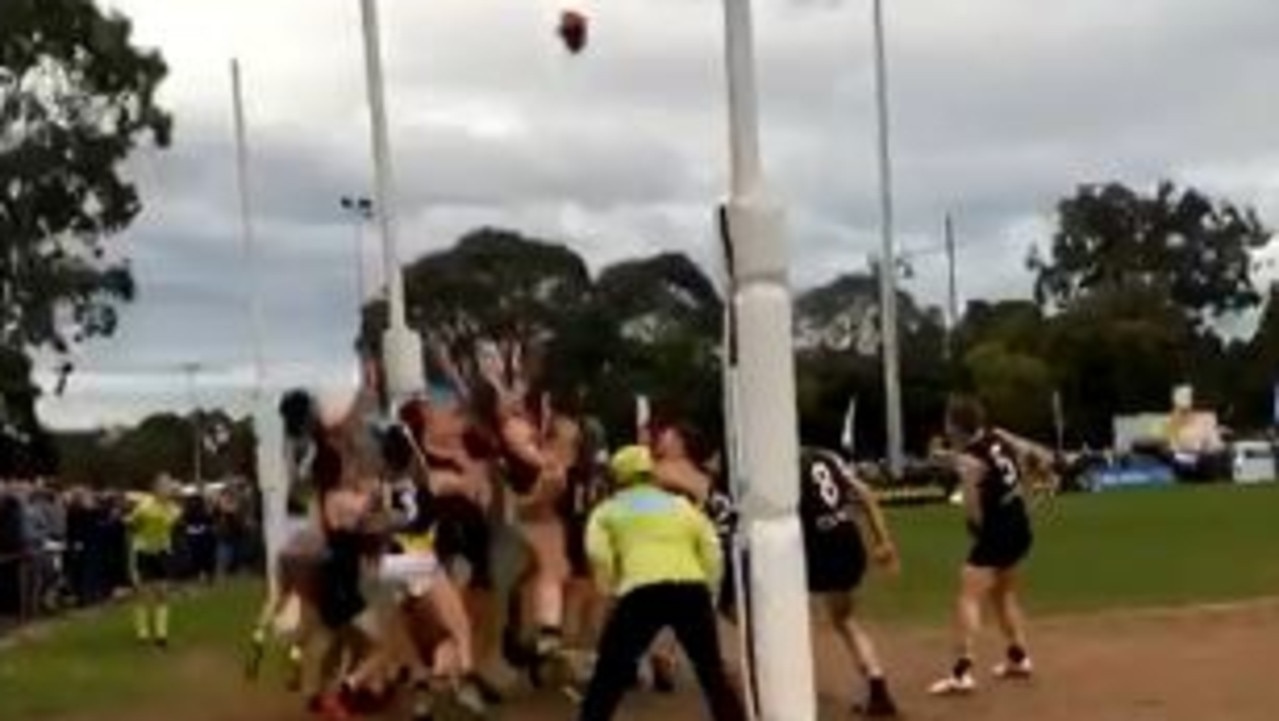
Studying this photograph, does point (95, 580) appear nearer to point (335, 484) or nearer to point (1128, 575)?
point (1128, 575)

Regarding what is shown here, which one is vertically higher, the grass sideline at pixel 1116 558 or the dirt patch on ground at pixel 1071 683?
the dirt patch on ground at pixel 1071 683

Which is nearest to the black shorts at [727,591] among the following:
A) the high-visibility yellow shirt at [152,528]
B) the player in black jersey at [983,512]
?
the player in black jersey at [983,512]

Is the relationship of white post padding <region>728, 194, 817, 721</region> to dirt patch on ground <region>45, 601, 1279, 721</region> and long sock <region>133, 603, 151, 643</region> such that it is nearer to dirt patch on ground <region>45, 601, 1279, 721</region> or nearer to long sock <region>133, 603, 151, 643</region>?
dirt patch on ground <region>45, 601, 1279, 721</region>

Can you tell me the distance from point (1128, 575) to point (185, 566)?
1997 cm

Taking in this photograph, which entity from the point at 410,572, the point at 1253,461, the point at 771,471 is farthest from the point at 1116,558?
the point at 1253,461

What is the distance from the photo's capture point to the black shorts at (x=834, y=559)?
16250 mm

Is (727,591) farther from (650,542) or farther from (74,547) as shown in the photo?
(74,547)

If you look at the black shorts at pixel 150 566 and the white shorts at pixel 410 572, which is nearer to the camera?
the white shorts at pixel 410 572

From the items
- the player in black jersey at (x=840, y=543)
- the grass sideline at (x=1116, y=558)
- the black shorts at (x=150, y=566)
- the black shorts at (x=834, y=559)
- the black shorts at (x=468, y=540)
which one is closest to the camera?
the player in black jersey at (x=840, y=543)

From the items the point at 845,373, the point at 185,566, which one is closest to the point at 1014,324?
the point at 845,373

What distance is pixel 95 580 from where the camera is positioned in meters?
38.2

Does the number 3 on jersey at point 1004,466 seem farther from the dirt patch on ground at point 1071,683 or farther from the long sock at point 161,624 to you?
the long sock at point 161,624

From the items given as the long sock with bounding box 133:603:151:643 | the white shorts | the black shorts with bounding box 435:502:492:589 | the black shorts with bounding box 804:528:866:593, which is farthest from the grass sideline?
the white shorts

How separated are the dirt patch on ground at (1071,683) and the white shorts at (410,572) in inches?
42.8
